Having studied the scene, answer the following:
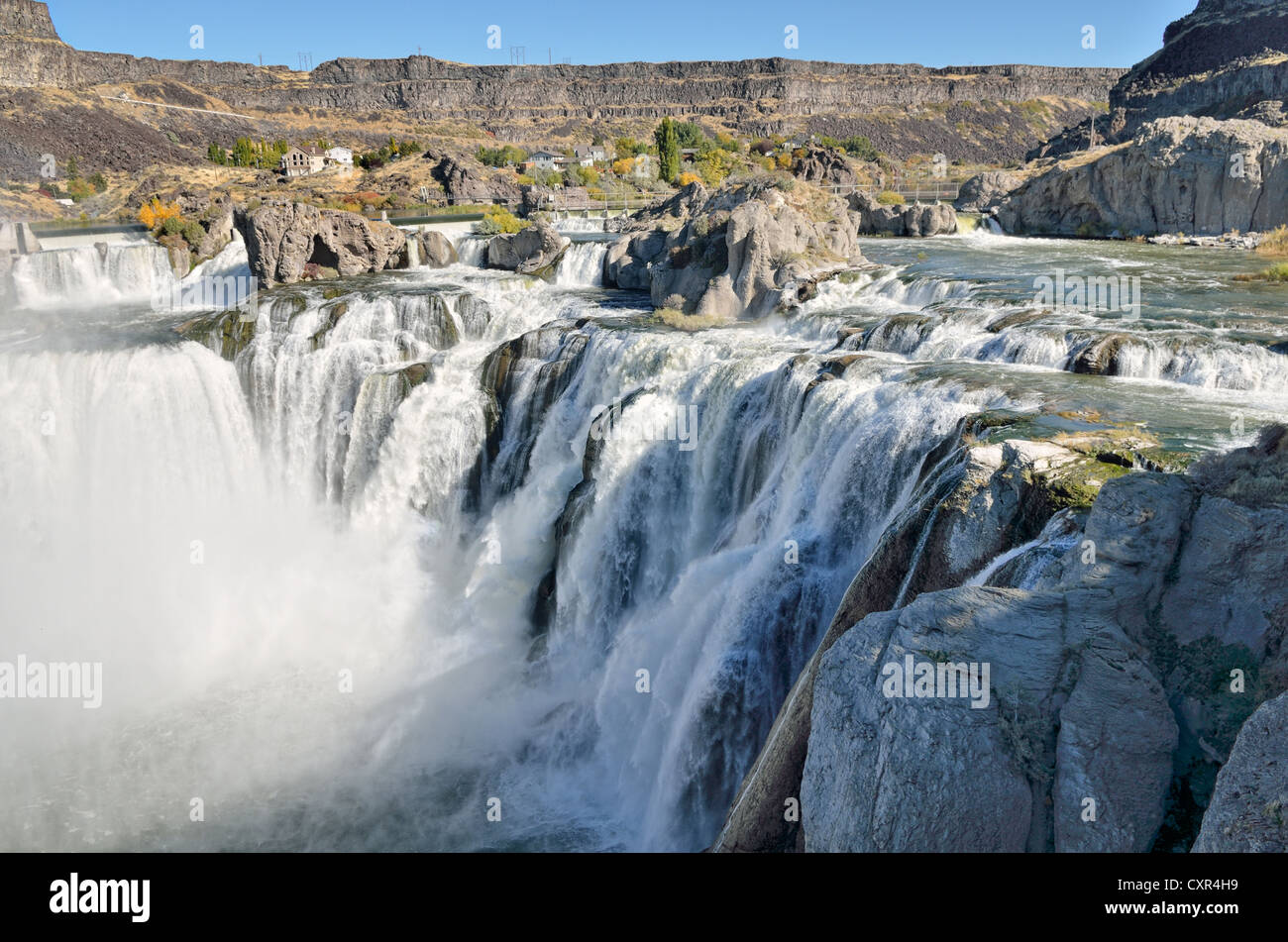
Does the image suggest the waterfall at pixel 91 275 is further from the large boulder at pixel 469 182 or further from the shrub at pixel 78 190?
the shrub at pixel 78 190

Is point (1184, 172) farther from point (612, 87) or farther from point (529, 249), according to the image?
point (612, 87)

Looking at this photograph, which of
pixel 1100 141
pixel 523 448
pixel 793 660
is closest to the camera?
pixel 793 660

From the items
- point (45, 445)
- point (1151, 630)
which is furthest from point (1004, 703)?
point (45, 445)

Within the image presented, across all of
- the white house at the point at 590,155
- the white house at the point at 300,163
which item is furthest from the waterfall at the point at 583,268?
the white house at the point at 590,155

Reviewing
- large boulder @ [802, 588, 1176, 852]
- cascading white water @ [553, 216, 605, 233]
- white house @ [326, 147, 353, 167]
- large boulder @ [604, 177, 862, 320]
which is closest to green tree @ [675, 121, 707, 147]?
white house @ [326, 147, 353, 167]

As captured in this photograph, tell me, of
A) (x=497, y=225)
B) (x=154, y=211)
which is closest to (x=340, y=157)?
(x=154, y=211)

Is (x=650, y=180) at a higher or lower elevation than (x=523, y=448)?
higher

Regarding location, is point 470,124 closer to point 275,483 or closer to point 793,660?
point 275,483
